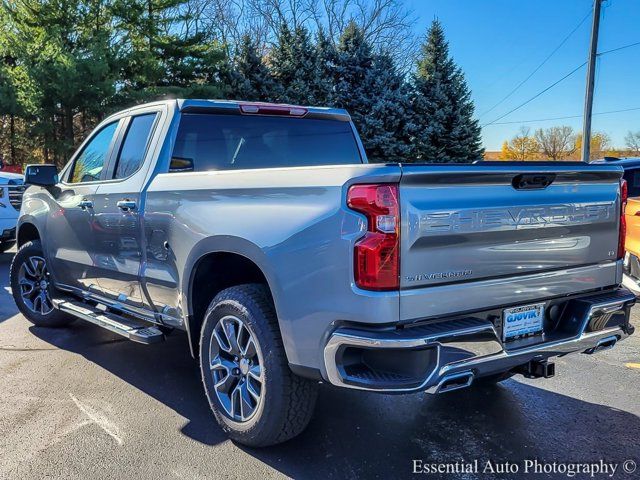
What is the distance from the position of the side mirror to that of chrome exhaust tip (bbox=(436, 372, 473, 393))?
161 inches

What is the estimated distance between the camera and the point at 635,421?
3518mm

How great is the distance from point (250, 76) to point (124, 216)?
65.1 ft

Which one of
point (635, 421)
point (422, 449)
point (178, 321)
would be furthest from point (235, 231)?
point (635, 421)

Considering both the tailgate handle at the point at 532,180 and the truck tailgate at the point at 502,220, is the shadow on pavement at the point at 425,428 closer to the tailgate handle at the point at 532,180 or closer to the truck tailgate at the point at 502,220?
the truck tailgate at the point at 502,220

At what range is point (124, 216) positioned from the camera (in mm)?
4000

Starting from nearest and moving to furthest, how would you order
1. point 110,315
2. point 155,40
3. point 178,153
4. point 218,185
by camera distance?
1. point 218,185
2. point 178,153
3. point 110,315
4. point 155,40

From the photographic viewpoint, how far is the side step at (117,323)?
3.70m

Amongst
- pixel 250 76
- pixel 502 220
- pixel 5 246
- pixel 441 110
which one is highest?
pixel 250 76

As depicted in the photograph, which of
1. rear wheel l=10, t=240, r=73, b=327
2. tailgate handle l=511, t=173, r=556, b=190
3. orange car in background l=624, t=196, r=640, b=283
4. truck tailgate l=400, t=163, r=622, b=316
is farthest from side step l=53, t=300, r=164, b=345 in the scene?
orange car in background l=624, t=196, r=640, b=283

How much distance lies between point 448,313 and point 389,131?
21021 mm

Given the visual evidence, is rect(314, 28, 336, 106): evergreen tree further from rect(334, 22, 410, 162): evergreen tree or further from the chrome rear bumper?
the chrome rear bumper

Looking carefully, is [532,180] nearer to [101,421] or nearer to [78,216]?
[101,421]

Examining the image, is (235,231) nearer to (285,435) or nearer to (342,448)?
(285,435)

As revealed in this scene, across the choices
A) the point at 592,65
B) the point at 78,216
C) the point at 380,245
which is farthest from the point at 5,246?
the point at 592,65
